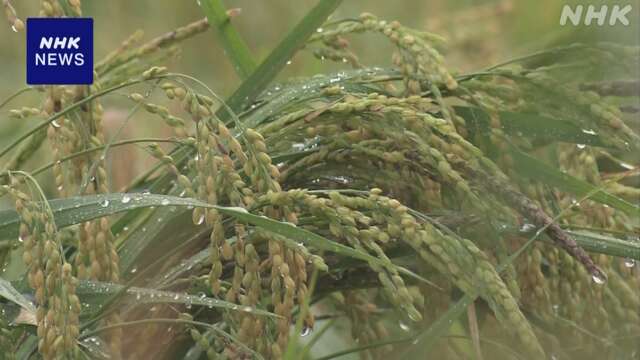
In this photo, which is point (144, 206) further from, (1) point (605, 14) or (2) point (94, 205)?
(1) point (605, 14)

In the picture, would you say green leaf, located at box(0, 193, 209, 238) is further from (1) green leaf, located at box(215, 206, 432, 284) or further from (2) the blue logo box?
(2) the blue logo box

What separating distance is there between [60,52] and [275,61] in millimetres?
282

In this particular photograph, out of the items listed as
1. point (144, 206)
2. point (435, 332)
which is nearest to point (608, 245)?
point (435, 332)

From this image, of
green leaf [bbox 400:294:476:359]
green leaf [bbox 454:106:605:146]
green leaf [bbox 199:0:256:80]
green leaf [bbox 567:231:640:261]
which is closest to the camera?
green leaf [bbox 400:294:476:359]

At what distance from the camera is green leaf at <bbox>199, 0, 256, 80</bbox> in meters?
1.77

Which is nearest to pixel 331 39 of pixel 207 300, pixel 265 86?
pixel 265 86

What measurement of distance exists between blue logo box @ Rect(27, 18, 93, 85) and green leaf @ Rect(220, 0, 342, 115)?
19cm

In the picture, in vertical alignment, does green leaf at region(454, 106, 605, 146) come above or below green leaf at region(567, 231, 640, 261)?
above

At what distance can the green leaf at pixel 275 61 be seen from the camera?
1686mm

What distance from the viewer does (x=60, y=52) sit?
1.71 m

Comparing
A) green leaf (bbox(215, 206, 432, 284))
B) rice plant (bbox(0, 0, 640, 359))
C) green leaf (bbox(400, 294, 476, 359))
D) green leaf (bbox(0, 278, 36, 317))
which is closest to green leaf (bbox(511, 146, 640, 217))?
rice plant (bbox(0, 0, 640, 359))

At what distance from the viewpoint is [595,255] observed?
163cm

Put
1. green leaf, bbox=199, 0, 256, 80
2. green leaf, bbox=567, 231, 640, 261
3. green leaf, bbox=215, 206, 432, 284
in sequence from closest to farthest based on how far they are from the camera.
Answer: green leaf, bbox=215, 206, 432, 284, green leaf, bbox=567, 231, 640, 261, green leaf, bbox=199, 0, 256, 80

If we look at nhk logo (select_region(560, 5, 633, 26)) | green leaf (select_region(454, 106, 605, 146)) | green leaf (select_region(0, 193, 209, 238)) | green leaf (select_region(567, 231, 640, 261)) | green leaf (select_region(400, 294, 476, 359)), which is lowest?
green leaf (select_region(400, 294, 476, 359))
